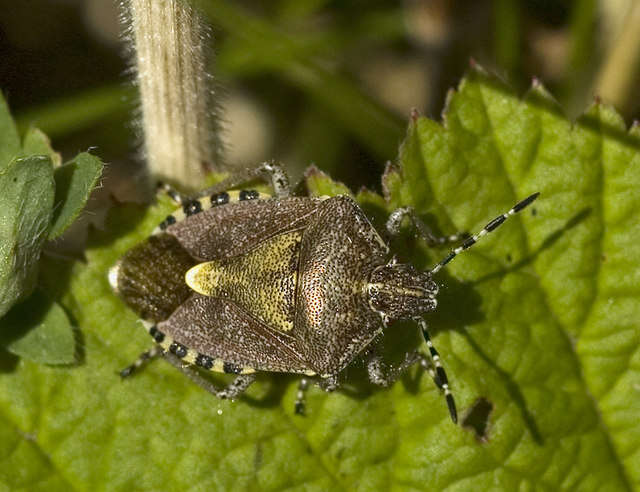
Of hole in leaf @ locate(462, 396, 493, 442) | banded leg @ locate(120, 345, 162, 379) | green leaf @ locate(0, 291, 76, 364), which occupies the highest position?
green leaf @ locate(0, 291, 76, 364)

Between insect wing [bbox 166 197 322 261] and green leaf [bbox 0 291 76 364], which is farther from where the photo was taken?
insect wing [bbox 166 197 322 261]

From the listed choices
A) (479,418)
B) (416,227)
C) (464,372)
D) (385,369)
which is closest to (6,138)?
(416,227)

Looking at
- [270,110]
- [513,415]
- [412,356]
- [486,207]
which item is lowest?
[513,415]

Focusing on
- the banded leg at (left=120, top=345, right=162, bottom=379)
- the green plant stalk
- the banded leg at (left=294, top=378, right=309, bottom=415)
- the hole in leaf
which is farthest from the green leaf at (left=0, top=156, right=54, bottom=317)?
the green plant stalk

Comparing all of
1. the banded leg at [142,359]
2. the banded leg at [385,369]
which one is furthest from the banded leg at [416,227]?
the banded leg at [142,359]

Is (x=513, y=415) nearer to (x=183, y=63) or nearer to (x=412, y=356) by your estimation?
(x=412, y=356)

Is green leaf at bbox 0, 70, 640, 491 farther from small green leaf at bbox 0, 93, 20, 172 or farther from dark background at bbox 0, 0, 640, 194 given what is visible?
dark background at bbox 0, 0, 640, 194

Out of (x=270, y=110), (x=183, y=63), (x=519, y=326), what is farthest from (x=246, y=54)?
(x=519, y=326)
